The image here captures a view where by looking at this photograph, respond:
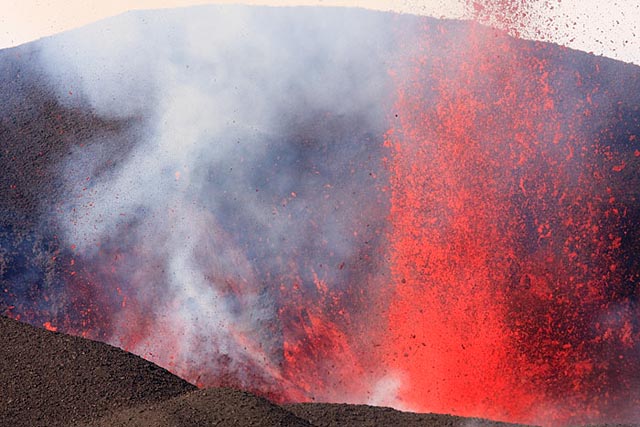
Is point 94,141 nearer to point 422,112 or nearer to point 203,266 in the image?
point 203,266

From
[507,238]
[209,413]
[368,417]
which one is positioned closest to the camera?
[209,413]

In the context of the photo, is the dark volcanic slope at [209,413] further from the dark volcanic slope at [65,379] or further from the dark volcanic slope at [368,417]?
the dark volcanic slope at [368,417]

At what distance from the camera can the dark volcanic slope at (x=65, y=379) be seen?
8.57 m

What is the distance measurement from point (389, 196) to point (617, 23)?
11.8 ft

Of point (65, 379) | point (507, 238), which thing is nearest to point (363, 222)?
point (507, 238)

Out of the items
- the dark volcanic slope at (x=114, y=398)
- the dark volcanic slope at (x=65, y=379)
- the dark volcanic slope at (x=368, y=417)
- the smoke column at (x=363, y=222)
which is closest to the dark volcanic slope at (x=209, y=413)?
the dark volcanic slope at (x=114, y=398)

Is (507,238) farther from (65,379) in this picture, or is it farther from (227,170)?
(65,379)

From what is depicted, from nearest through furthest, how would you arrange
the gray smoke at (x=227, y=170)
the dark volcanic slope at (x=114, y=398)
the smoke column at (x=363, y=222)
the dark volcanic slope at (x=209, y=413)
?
the dark volcanic slope at (x=209, y=413) < the dark volcanic slope at (x=114, y=398) < the smoke column at (x=363, y=222) < the gray smoke at (x=227, y=170)

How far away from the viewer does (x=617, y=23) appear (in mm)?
11414

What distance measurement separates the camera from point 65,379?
29.5ft

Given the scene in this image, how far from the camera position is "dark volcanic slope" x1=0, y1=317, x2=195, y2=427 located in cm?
857

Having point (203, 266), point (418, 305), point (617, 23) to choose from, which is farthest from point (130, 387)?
point (617, 23)

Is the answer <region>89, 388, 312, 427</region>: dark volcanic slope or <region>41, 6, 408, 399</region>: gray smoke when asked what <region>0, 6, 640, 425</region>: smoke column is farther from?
<region>89, 388, 312, 427</region>: dark volcanic slope

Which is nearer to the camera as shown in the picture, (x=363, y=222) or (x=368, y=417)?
(x=368, y=417)
